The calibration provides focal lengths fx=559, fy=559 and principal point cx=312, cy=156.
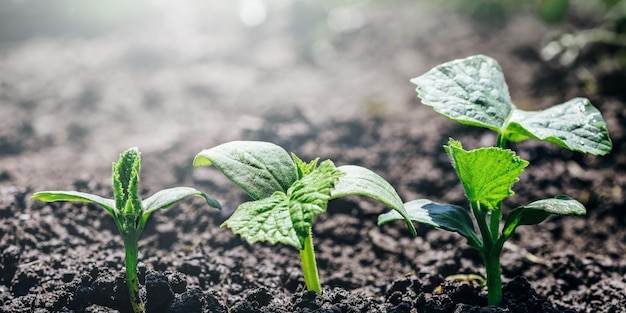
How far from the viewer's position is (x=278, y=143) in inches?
113

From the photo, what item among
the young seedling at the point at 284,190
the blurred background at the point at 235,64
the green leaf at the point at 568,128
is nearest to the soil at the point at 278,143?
the blurred background at the point at 235,64

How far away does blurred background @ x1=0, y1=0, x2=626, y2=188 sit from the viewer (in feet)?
10.1

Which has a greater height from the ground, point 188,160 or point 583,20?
point 583,20

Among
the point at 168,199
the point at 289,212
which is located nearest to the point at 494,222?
the point at 289,212

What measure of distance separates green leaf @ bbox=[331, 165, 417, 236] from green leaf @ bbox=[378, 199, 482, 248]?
12cm

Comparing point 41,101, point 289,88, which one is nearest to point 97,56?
point 41,101

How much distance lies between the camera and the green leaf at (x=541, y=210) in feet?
4.79

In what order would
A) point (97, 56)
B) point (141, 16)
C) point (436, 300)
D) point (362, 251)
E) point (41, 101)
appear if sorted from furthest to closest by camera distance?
1. point (141, 16)
2. point (97, 56)
3. point (41, 101)
4. point (362, 251)
5. point (436, 300)

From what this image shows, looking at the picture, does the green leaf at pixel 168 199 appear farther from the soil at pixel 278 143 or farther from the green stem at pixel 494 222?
the green stem at pixel 494 222

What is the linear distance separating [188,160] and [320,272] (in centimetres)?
103

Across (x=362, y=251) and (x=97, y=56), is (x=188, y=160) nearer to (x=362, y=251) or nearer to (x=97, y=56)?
(x=362, y=251)

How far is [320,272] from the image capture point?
2117 mm

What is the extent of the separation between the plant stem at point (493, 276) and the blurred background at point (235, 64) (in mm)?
1569

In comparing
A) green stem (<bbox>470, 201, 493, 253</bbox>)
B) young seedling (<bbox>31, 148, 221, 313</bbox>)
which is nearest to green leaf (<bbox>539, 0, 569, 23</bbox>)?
green stem (<bbox>470, 201, 493, 253</bbox>)
